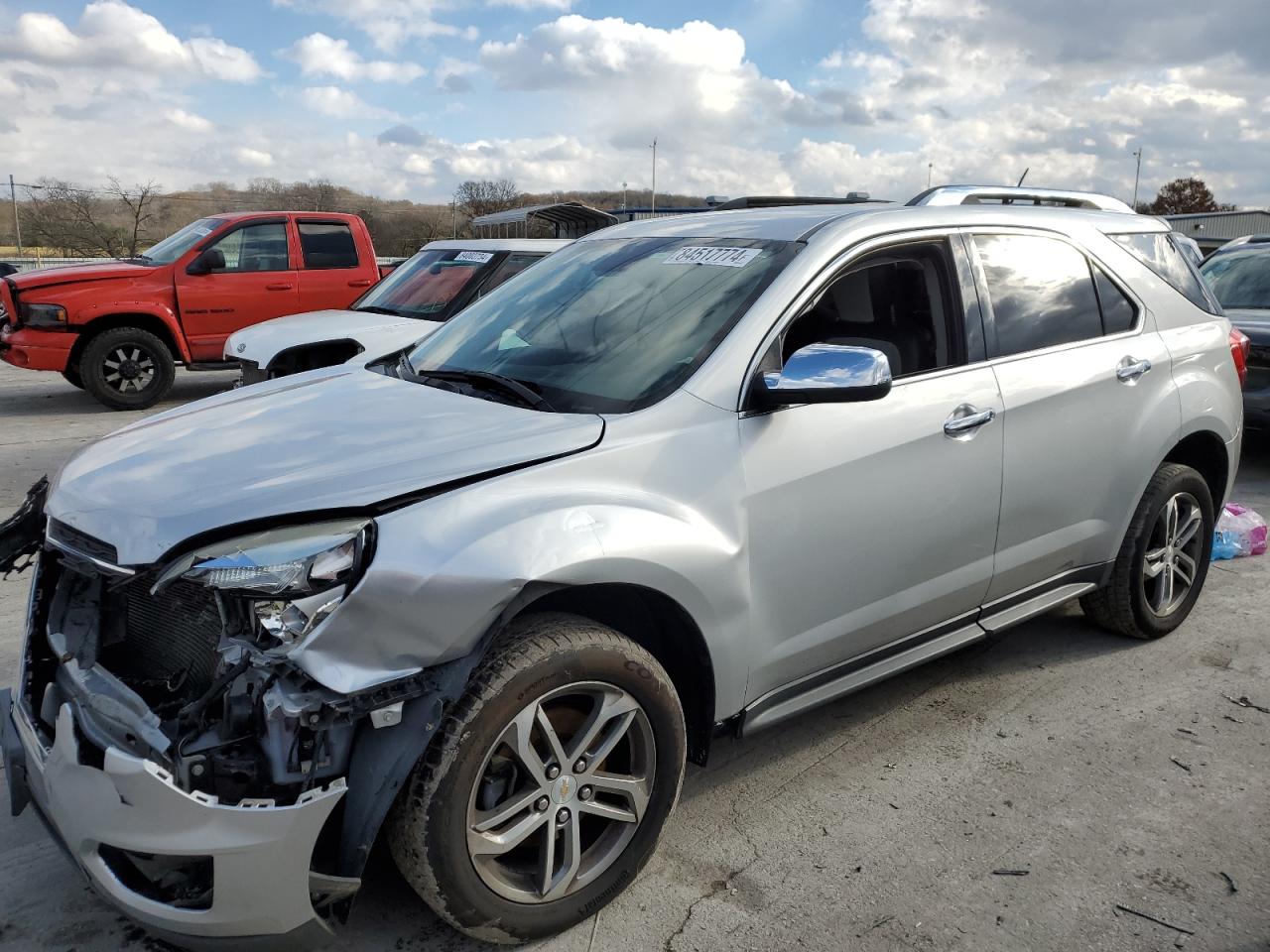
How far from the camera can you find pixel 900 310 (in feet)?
11.4

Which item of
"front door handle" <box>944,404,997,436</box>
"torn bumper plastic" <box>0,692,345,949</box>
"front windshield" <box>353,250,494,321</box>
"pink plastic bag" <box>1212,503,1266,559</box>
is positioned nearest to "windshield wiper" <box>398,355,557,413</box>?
"torn bumper plastic" <box>0,692,345,949</box>

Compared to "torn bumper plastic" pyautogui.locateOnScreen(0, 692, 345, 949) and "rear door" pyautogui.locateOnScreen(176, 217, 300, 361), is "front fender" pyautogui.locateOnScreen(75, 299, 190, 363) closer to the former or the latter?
"rear door" pyautogui.locateOnScreen(176, 217, 300, 361)

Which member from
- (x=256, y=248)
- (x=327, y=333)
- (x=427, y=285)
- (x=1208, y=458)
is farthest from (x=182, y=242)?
(x=1208, y=458)

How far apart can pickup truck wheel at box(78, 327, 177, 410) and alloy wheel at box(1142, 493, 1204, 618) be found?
9.42m

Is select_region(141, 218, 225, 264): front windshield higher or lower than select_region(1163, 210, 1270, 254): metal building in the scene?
lower

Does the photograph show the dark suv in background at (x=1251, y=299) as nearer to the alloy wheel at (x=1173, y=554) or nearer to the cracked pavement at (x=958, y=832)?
the alloy wheel at (x=1173, y=554)

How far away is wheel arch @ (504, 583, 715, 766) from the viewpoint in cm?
267

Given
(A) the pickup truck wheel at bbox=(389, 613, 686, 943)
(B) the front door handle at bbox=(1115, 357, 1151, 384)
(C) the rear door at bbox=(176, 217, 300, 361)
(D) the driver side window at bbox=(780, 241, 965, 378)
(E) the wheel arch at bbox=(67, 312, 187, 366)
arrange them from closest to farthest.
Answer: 1. (A) the pickup truck wheel at bbox=(389, 613, 686, 943)
2. (D) the driver side window at bbox=(780, 241, 965, 378)
3. (B) the front door handle at bbox=(1115, 357, 1151, 384)
4. (E) the wheel arch at bbox=(67, 312, 187, 366)
5. (C) the rear door at bbox=(176, 217, 300, 361)

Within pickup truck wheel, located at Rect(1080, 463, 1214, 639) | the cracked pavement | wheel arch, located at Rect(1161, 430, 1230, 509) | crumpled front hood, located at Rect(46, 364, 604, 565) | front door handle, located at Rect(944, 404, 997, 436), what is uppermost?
crumpled front hood, located at Rect(46, 364, 604, 565)

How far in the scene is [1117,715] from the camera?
3.87 meters

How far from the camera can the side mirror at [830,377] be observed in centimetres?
278

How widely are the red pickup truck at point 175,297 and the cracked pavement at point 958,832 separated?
6.90 meters

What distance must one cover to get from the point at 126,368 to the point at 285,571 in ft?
30.9

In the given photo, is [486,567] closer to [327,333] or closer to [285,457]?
[285,457]
